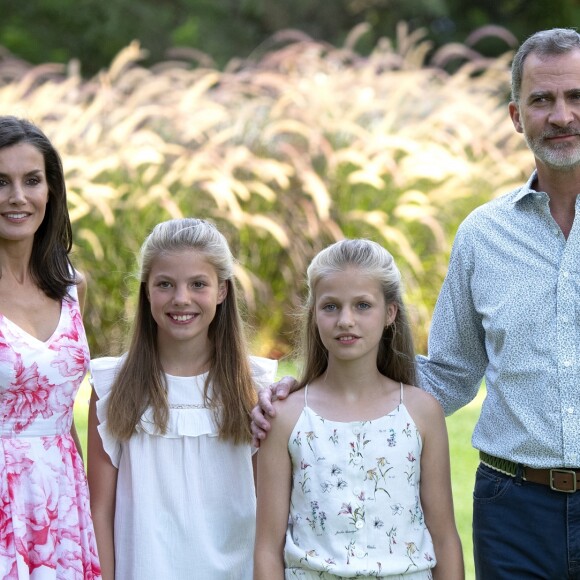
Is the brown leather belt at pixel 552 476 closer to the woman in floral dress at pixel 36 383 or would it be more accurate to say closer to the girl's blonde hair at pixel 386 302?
the girl's blonde hair at pixel 386 302

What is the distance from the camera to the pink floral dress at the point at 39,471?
3268 millimetres

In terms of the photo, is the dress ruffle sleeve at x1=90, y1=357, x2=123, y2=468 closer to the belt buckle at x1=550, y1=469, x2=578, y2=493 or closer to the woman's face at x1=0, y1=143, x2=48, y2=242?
the woman's face at x1=0, y1=143, x2=48, y2=242

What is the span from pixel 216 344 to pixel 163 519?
0.57 m

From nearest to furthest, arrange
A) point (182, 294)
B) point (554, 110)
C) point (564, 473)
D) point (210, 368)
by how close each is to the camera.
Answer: point (564, 473) → point (554, 110) → point (182, 294) → point (210, 368)

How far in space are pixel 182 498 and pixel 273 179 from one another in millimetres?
4722

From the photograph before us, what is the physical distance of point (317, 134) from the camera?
800cm

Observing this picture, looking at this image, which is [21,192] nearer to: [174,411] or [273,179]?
[174,411]

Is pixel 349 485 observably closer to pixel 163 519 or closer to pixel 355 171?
pixel 163 519

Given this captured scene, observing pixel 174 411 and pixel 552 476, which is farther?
pixel 174 411

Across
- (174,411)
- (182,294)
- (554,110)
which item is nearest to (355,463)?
→ (174,411)

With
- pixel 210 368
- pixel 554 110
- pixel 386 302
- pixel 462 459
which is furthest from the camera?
pixel 462 459

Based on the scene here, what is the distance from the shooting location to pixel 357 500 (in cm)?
309

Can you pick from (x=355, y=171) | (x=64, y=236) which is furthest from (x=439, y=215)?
(x=64, y=236)

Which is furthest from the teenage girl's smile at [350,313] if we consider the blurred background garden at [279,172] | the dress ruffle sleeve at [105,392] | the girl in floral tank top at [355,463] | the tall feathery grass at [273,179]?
the tall feathery grass at [273,179]
